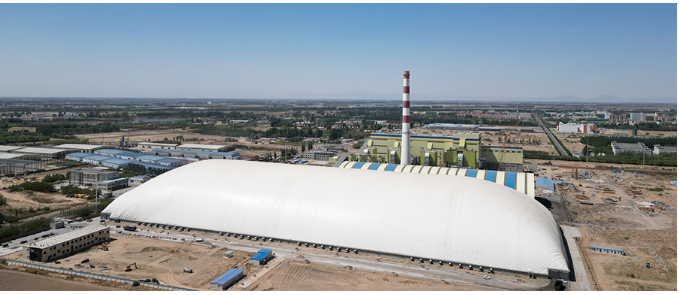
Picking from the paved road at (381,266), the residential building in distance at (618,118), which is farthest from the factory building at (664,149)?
the residential building in distance at (618,118)

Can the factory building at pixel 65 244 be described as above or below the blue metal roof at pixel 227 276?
above

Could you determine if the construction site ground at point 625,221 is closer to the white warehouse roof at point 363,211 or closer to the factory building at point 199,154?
the white warehouse roof at point 363,211

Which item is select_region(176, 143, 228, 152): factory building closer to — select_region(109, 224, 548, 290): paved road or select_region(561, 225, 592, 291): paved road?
select_region(109, 224, 548, 290): paved road

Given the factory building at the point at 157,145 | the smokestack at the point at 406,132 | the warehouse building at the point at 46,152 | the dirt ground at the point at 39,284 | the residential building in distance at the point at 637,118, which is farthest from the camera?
the residential building in distance at the point at 637,118

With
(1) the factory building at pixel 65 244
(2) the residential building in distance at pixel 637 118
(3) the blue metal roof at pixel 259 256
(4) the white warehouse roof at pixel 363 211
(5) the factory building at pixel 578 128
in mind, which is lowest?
(3) the blue metal roof at pixel 259 256

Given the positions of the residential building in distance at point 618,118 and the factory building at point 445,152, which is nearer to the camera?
the factory building at point 445,152

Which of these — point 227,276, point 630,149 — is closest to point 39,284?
point 227,276

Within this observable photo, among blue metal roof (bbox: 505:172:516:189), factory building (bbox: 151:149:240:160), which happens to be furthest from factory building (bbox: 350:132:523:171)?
factory building (bbox: 151:149:240:160)
